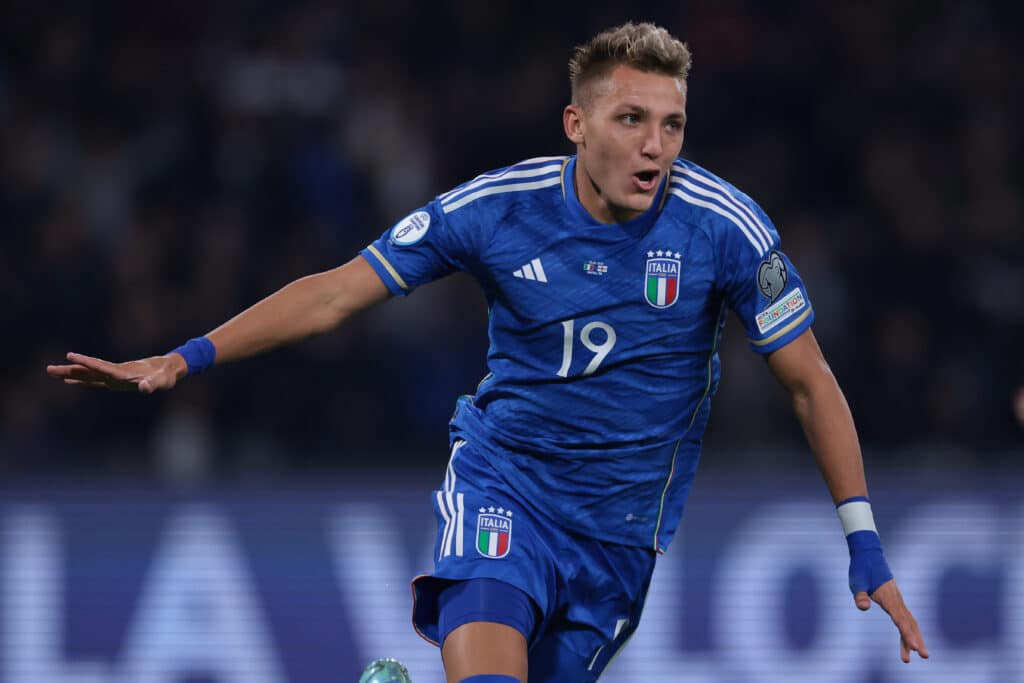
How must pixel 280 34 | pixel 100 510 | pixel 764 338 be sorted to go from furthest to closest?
pixel 280 34, pixel 100 510, pixel 764 338

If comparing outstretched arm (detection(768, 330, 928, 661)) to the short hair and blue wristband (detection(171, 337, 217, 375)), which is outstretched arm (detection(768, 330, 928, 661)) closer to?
the short hair

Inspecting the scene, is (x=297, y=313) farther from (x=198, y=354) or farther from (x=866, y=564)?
(x=866, y=564)

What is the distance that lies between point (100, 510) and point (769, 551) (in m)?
2.96

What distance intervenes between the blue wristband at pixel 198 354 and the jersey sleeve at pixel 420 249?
510mm

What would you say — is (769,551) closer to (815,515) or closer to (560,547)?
(815,515)

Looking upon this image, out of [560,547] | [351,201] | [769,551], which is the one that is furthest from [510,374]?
[351,201]

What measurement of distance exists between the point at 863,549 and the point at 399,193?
5.23 m

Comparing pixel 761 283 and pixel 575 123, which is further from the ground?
pixel 575 123

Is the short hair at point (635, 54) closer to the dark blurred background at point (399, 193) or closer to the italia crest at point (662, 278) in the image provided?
the italia crest at point (662, 278)

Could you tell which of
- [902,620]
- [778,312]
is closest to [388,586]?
[778,312]

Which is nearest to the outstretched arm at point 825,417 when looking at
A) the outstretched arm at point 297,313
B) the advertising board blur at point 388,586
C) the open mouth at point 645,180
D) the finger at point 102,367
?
the open mouth at point 645,180

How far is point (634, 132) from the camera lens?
4156 mm

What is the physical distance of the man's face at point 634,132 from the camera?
413 cm

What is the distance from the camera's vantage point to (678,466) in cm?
449
